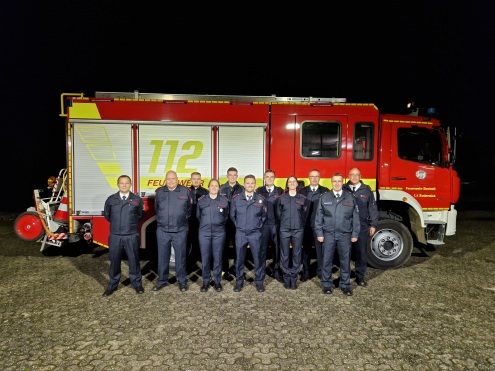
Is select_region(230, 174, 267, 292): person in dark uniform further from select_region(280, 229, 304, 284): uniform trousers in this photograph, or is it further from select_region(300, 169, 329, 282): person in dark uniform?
select_region(300, 169, 329, 282): person in dark uniform

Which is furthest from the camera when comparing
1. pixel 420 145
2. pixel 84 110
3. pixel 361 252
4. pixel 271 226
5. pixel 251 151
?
pixel 420 145

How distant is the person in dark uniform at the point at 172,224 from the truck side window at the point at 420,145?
161 inches

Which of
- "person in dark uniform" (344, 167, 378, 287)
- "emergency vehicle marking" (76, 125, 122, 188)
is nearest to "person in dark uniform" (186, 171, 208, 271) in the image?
"emergency vehicle marking" (76, 125, 122, 188)

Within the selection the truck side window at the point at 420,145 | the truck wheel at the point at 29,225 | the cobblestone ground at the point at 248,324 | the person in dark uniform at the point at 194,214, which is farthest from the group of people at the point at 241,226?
the truck wheel at the point at 29,225

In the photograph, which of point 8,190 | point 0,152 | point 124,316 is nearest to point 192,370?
point 124,316

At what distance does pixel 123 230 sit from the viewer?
4.98 metres

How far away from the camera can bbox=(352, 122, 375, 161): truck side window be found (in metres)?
6.41

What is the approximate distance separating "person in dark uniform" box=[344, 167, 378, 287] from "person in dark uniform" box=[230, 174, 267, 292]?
149cm

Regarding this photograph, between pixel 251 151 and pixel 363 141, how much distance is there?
6.79ft

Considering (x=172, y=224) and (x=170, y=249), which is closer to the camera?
(x=172, y=224)

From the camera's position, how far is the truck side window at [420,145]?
6537 millimetres

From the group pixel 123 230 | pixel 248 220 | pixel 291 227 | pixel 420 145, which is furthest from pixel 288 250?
pixel 420 145

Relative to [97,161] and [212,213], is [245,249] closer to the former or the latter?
[212,213]

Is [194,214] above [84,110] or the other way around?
the other way around
